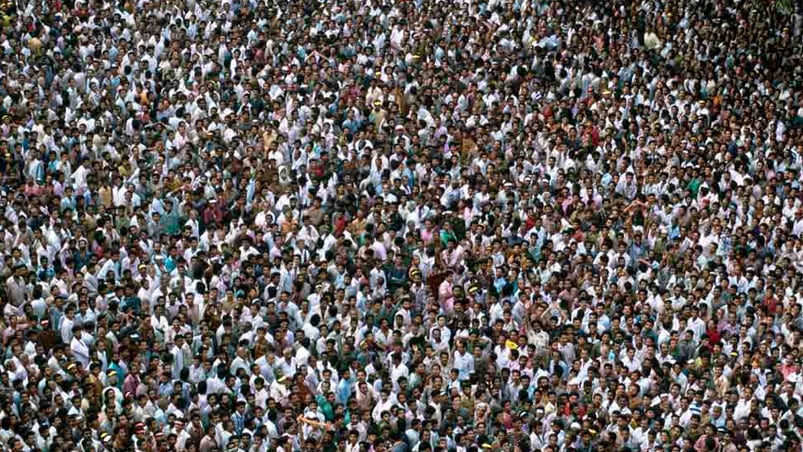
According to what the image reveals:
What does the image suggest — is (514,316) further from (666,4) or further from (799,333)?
(666,4)

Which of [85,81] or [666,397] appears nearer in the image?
[666,397]

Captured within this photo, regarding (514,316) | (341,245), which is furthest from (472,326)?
(341,245)

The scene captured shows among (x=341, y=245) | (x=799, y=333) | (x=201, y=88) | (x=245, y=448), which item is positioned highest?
(x=201, y=88)

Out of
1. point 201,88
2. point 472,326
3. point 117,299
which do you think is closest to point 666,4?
point 201,88

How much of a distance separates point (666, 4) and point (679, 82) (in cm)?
271

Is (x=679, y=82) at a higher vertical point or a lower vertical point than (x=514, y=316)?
higher

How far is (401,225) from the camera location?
2245 centimetres

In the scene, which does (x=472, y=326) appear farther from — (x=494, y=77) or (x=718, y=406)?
(x=494, y=77)

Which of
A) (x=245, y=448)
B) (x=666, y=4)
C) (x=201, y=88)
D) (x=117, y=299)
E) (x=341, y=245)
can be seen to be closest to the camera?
(x=245, y=448)

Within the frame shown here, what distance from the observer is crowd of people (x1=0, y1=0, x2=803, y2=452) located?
19031mm

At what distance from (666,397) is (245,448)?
440 centimetres

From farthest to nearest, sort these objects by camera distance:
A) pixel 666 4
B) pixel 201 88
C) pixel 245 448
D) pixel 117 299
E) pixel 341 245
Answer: pixel 666 4
pixel 201 88
pixel 341 245
pixel 117 299
pixel 245 448

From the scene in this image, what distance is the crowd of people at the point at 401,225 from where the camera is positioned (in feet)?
62.4

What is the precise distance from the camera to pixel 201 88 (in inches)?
987
